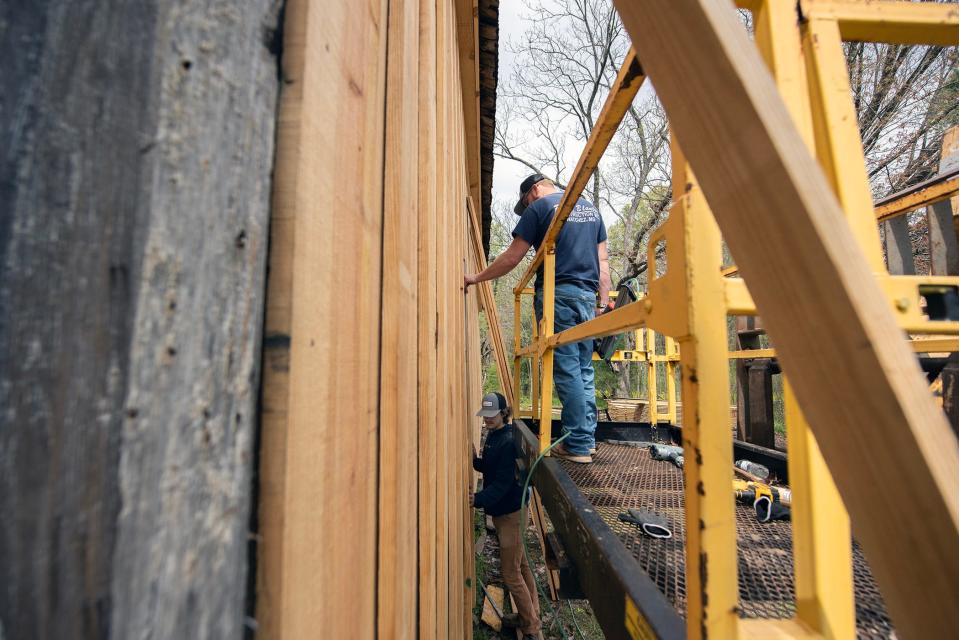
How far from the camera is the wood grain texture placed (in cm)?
28

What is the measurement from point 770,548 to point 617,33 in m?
18.1

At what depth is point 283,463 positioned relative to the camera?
43 cm

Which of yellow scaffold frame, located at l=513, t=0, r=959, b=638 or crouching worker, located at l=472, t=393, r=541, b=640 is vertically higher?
yellow scaffold frame, located at l=513, t=0, r=959, b=638

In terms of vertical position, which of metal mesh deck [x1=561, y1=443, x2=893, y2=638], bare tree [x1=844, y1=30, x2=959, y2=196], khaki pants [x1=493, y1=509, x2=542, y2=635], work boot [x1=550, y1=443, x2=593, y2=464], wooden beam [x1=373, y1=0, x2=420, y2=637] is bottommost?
khaki pants [x1=493, y1=509, x2=542, y2=635]

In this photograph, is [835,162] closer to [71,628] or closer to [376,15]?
[376,15]

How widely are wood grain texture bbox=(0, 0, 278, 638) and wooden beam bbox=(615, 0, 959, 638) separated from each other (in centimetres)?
46

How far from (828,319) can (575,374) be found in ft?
9.93

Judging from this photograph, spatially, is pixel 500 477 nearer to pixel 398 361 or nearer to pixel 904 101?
pixel 398 361

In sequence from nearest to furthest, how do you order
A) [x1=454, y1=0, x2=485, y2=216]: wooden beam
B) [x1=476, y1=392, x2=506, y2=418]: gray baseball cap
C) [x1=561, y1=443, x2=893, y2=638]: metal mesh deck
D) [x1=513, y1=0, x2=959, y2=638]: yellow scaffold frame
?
1. [x1=513, y1=0, x2=959, y2=638]: yellow scaffold frame
2. [x1=561, y1=443, x2=893, y2=638]: metal mesh deck
3. [x1=454, y1=0, x2=485, y2=216]: wooden beam
4. [x1=476, y1=392, x2=506, y2=418]: gray baseball cap

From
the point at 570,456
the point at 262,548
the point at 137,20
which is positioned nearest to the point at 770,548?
the point at 570,456

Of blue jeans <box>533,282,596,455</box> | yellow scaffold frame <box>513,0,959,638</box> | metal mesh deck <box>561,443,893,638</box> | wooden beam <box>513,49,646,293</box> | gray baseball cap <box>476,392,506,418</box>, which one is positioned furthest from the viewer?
gray baseball cap <box>476,392,506,418</box>

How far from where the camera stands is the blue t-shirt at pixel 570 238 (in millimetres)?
3566

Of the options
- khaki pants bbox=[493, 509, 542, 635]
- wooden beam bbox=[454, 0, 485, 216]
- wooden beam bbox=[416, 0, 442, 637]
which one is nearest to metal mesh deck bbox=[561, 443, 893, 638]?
wooden beam bbox=[416, 0, 442, 637]

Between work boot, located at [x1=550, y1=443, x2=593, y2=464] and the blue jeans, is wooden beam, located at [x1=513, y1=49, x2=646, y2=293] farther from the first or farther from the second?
work boot, located at [x1=550, y1=443, x2=593, y2=464]
